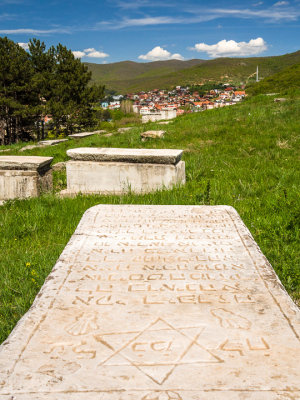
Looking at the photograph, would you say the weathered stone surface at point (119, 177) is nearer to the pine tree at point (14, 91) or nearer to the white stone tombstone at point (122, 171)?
the white stone tombstone at point (122, 171)

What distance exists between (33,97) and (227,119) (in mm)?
17380

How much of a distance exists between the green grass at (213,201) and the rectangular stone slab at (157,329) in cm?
61

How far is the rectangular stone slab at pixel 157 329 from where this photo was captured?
44.7 inches

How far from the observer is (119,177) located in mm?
4617

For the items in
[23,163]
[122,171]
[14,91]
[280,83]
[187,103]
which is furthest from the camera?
[187,103]

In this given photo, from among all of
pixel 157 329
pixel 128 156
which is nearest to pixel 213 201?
pixel 128 156

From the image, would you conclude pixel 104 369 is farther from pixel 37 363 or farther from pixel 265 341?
pixel 265 341

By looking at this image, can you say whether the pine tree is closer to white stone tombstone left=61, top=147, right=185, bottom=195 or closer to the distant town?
the distant town

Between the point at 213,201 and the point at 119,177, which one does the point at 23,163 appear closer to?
the point at 119,177

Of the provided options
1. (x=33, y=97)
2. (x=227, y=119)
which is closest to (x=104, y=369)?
(x=227, y=119)

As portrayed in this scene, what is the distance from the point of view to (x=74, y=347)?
4.31ft

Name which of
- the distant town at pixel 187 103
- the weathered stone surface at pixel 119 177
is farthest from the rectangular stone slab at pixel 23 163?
the distant town at pixel 187 103

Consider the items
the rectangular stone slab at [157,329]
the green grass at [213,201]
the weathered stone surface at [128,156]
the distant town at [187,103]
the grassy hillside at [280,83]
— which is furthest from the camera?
the distant town at [187,103]

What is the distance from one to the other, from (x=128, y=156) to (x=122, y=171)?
21 centimetres
